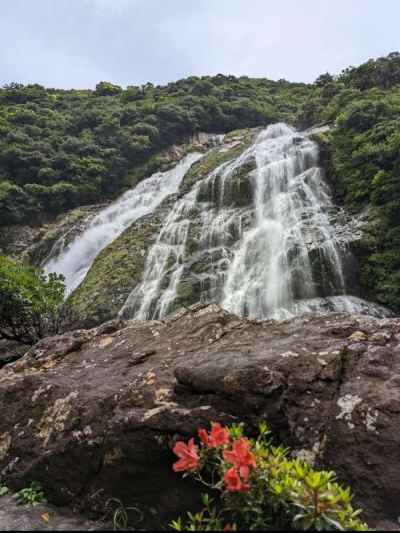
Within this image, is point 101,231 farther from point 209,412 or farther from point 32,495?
point 209,412

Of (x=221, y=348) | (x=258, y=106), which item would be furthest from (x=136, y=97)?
(x=221, y=348)

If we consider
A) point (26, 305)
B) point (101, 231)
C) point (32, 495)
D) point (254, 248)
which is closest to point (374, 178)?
point (254, 248)

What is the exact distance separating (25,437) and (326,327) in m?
3.76

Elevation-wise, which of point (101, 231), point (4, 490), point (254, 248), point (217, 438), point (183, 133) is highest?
point (183, 133)

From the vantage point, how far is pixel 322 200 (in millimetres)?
18312

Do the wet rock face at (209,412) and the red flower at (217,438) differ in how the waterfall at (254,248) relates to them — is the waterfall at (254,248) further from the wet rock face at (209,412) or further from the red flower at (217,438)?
the red flower at (217,438)

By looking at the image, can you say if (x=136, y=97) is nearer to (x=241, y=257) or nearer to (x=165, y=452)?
(x=241, y=257)

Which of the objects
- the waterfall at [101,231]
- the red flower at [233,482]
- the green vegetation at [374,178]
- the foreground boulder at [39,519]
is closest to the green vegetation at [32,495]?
the foreground boulder at [39,519]

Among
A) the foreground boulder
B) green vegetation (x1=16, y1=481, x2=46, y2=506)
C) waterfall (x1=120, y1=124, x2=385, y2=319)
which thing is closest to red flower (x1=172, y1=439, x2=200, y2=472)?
the foreground boulder

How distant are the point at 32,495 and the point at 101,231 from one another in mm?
21826

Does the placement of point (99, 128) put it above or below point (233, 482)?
above

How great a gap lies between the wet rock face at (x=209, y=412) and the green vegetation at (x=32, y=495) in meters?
0.08

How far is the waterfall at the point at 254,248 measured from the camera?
13.5 metres

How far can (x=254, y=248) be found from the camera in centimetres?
1570
